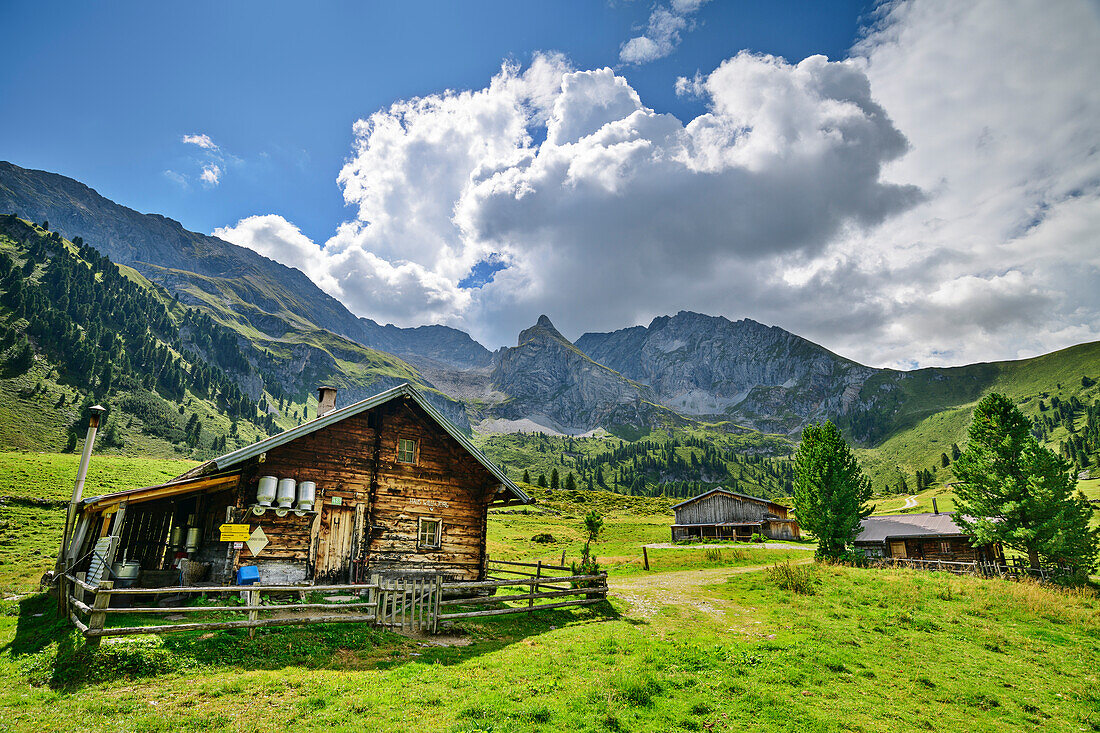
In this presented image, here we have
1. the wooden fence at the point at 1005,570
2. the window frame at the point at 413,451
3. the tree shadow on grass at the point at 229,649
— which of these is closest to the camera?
the tree shadow on grass at the point at 229,649

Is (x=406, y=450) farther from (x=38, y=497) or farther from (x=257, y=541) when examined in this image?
(x=38, y=497)

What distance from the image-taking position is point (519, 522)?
93500 mm

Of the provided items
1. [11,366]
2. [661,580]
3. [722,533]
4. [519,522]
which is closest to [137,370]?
[11,366]

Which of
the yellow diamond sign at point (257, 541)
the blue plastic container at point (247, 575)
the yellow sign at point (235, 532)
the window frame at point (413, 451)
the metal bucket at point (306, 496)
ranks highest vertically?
the window frame at point (413, 451)

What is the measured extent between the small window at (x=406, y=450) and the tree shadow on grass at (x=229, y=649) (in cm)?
869

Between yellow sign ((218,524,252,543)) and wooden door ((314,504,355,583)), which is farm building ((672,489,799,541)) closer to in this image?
wooden door ((314,504,355,583))

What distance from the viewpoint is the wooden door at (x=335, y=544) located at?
2223cm

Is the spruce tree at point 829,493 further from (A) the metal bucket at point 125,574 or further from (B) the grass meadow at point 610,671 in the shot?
(A) the metal bucket at point 125,574

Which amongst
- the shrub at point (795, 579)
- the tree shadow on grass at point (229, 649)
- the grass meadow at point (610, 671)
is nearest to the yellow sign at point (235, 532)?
the tree shadow on grass at point (229, 649)

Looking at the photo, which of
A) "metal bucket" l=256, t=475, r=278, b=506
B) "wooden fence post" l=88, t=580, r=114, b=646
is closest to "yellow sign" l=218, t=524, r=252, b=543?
"metal bucket" l=256, t=475, r=278, b=506

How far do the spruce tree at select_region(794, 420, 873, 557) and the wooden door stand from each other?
122ft

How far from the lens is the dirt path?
80.2 feet

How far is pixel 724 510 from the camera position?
85.8m

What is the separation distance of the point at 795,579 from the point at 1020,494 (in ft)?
74.7
